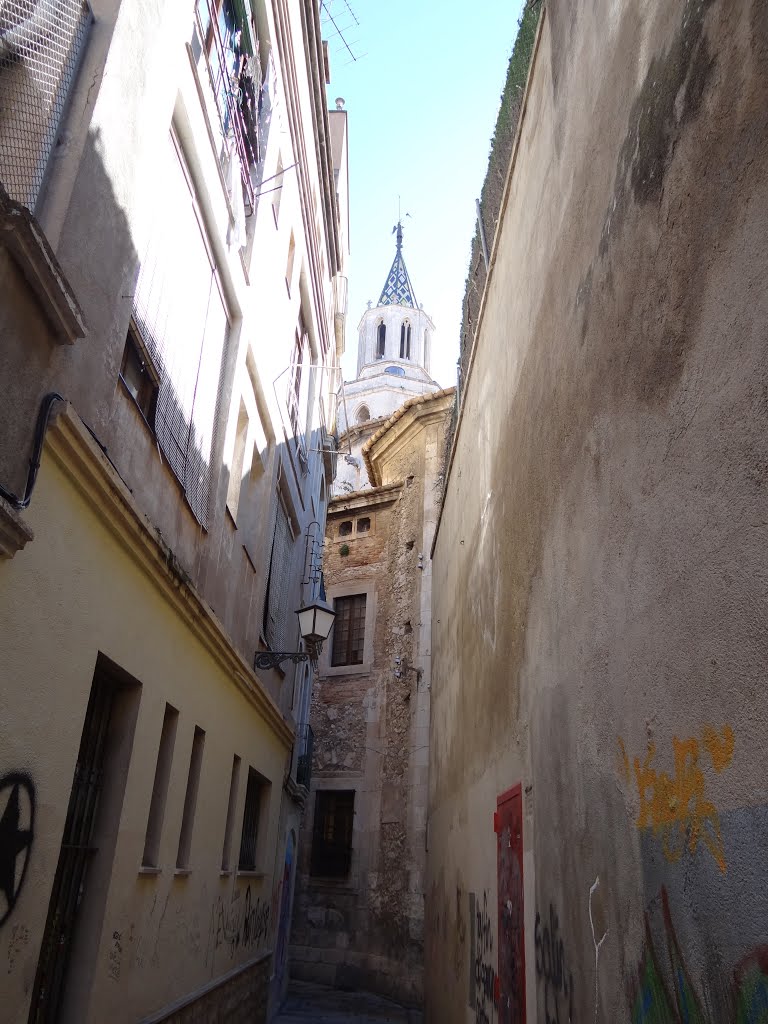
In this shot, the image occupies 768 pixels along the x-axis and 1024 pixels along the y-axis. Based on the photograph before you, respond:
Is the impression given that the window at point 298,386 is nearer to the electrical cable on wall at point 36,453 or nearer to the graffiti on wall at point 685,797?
the electrical cable on wall at point 36,453

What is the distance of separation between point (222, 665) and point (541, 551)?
13.3 ft

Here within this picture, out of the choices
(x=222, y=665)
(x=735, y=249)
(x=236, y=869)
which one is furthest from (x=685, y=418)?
(x=236, y=869)

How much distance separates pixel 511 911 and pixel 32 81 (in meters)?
5.42

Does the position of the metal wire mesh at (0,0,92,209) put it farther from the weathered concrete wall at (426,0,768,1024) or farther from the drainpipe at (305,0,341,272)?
the drainpipe at (305,0,341,272)

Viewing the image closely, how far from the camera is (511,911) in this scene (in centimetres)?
522

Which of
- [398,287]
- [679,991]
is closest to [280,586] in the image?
[679,991]

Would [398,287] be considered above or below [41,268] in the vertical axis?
above

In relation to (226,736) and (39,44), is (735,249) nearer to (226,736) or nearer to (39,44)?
(39,44)

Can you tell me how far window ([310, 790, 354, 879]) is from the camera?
17.0 meters

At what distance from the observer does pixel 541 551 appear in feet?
15.4

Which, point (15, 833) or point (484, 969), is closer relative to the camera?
point (15, 833)

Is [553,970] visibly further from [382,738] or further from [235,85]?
[382,738]

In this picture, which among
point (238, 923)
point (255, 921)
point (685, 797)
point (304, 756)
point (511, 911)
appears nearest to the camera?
point (685, 797)

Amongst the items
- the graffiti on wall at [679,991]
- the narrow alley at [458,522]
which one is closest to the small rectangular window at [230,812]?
the narrow alley at [458,522]
